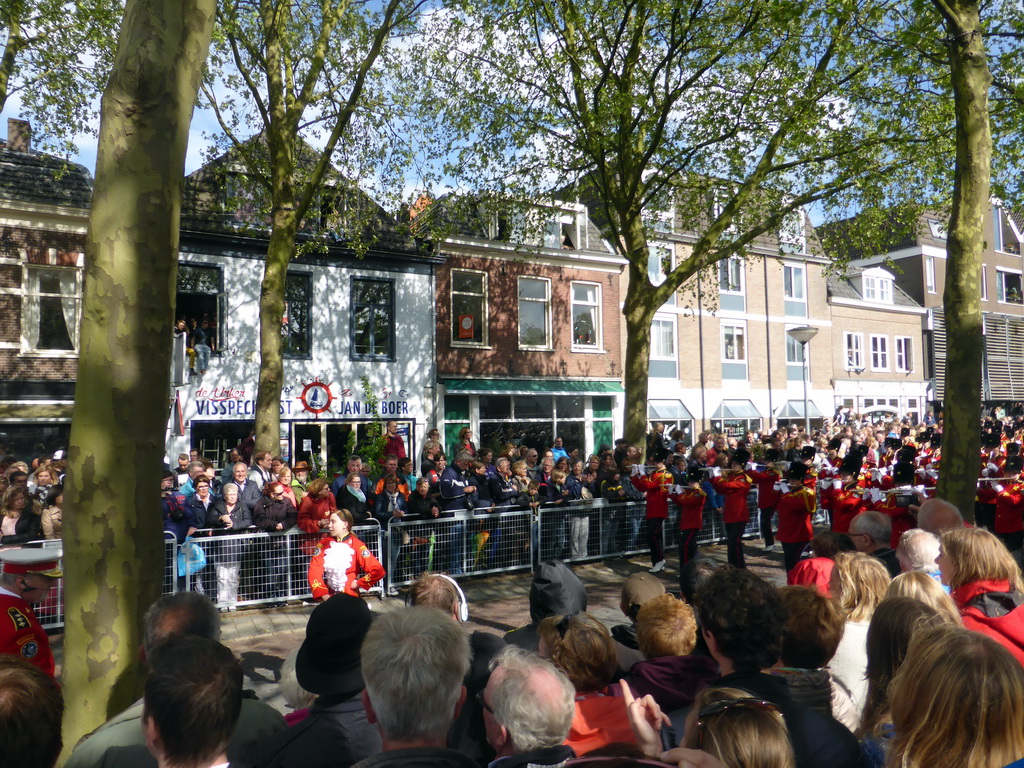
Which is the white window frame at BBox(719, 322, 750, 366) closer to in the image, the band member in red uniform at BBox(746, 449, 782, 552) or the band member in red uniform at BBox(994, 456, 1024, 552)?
the band member in red uniform at BBox(746, 449, 782, 552)

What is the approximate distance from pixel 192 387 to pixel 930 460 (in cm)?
1489

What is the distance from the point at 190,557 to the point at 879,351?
3427 centimetres

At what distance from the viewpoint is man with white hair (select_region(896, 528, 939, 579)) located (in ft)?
15.4

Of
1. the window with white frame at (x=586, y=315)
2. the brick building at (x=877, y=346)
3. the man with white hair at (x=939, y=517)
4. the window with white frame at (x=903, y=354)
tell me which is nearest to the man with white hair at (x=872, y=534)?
the man with white hair at (x=939, y=517)

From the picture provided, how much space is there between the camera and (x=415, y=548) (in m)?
10.0

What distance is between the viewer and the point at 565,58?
1396 cm

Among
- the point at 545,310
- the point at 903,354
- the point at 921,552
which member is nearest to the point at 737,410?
the point at 545,310

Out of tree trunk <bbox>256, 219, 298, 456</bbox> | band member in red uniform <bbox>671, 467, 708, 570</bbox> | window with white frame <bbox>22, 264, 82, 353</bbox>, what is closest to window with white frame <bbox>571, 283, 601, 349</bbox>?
tree trunk <bbox>256, 219, 298, 456</bbox>

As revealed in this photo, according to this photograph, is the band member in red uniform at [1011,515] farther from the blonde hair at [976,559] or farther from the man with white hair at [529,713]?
the man with white hair at [529,713]

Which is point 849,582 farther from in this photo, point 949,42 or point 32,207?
point 32,207

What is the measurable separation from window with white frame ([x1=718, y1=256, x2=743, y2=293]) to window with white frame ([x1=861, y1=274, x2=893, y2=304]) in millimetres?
8959

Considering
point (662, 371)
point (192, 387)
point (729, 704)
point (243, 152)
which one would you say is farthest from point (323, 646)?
point (662, 371)

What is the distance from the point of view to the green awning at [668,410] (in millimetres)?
27422

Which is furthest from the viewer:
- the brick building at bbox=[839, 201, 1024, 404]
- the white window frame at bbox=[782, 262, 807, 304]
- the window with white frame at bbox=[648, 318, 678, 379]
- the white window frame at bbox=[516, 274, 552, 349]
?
the brick building at bbox=[839, 201, 1024, 404]
